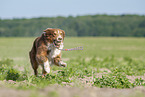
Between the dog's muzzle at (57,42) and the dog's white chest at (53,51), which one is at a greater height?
the dog's muzzle at (57,42)

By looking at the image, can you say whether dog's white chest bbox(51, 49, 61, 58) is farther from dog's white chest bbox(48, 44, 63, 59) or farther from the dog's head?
the dog's head

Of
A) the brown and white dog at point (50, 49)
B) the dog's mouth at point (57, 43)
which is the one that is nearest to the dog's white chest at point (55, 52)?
the brown and white dog at point (50, 49)

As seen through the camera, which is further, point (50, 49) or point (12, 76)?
point (12, 76)

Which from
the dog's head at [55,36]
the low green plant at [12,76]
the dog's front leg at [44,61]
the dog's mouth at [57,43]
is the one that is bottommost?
the low green plant at [12,76]

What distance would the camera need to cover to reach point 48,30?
285 inches

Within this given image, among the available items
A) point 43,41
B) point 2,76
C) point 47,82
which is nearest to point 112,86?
point 47,82

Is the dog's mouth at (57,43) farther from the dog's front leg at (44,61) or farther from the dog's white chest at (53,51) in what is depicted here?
the dog's front leg at (44,61)

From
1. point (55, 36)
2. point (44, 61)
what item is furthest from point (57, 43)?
point (44, 61)

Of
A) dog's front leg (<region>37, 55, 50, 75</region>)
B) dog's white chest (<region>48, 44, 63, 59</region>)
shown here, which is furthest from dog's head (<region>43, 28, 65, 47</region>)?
dog's front leg (<region>37, 55, 50, 75</region>)

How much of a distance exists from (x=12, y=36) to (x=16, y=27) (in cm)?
793

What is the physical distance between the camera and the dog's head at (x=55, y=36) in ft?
22.6

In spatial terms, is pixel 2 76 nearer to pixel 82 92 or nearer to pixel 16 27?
pixel 82 92

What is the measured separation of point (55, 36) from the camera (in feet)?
22.8

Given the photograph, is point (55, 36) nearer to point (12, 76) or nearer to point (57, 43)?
point (57, 43)
